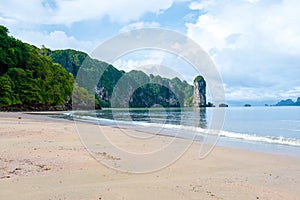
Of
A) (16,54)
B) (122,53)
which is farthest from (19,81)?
(122,53)

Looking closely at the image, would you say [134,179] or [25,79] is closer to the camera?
[134,179]

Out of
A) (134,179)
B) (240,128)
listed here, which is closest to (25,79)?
(240,128)

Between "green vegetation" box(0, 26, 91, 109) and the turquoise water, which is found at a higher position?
"green vegetation" box(0, 26, 91, 109)

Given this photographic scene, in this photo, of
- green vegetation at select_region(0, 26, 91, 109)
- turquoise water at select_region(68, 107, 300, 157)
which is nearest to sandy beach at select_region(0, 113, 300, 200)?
turquoise water at select_region(68, 107, 300, 157)

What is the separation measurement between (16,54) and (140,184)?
5940cm

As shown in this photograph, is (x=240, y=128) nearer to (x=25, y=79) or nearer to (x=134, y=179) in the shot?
(x=134, y=179)

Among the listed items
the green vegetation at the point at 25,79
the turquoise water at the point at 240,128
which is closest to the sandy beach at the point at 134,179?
the turquoise water at the point at 240,128

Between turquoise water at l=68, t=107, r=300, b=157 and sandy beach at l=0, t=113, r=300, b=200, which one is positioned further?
turquoise water at l=68, t=107, r=300, b=157

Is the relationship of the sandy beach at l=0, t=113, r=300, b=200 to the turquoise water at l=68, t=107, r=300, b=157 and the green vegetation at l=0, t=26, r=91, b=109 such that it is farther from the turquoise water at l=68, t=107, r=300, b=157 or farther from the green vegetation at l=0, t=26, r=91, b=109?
the green vegetation at l=0, t=26, r=91, b=109

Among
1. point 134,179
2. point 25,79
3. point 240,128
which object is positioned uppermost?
point 25,79

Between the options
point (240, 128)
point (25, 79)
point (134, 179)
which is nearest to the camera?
point (134, 179)

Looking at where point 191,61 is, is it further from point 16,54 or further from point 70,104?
point 70,104

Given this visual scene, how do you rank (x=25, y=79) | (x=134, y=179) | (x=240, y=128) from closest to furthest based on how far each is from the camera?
1. (x=134, y=179)
2. (x=240, y=128)
3. (x=25, y=79)

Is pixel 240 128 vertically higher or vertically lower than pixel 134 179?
lower
